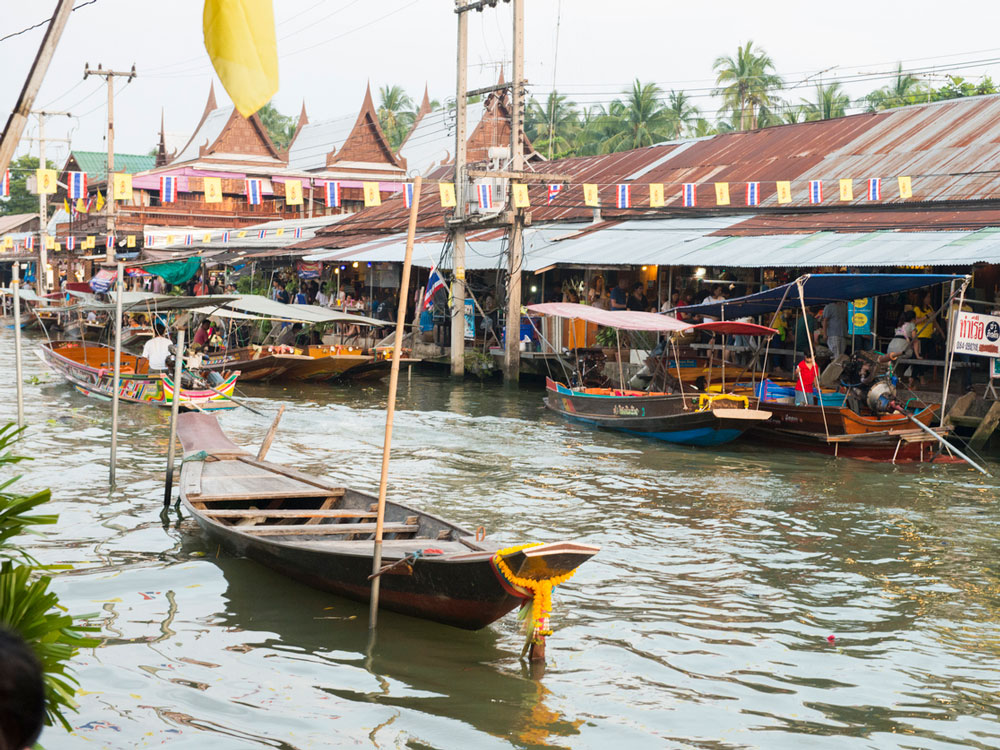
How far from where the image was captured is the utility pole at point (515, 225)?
1956cm

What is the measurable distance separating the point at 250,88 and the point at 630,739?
391 cm

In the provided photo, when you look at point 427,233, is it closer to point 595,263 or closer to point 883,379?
point 595,263

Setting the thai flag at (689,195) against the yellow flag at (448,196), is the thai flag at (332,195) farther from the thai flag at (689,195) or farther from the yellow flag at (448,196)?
the thai flag at (689,195)

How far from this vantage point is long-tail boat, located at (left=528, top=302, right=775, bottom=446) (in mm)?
14141

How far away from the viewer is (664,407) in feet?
48.3

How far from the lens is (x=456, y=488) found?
12.0 m

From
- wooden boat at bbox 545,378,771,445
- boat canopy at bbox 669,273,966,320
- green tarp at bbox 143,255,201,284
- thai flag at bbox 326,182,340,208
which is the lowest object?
wooden boat at bbox 545,378,771,445

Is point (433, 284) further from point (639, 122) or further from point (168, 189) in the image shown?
Result: point (639, 122)

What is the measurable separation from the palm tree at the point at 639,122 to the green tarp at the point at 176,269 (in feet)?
82.9

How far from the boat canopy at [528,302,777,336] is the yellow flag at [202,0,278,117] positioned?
1153 centimetres

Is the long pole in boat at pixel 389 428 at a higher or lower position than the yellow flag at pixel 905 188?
lower

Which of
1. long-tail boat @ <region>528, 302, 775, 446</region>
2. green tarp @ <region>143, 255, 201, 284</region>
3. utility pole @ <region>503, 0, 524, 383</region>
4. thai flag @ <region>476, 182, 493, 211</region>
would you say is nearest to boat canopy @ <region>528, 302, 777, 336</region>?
long-tail boat @ <region>528, 302, 775, 446</region>

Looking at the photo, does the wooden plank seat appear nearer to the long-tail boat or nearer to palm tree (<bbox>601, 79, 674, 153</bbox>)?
the long-tail boat

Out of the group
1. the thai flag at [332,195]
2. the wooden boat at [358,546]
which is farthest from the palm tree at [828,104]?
the wooden boat at [358,546]
